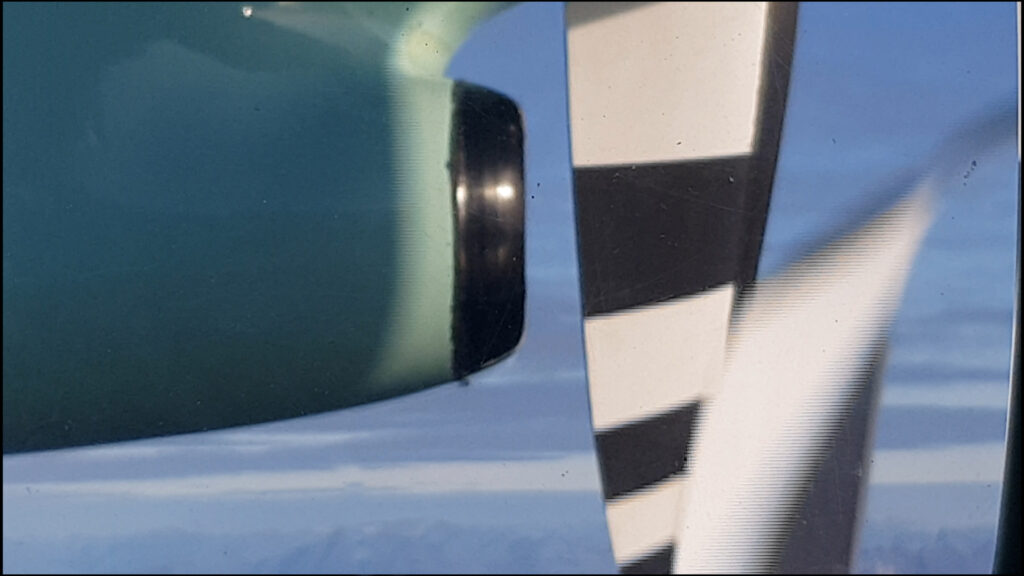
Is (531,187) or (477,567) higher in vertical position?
(531,187)

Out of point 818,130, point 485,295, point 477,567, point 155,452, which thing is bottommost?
point 477,567

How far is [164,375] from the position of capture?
94 cm

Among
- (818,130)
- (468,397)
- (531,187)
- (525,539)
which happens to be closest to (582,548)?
(525,539)

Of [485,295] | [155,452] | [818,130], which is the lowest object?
[155,452]

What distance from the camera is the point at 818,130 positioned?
948 millimetres

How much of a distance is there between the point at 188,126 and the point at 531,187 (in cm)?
30

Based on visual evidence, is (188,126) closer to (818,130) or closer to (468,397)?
(468,397)

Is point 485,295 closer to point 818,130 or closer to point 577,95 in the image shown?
point 577,95

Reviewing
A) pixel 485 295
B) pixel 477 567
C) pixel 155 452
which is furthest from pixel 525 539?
pixel 155 452

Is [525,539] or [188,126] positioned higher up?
[188,126]

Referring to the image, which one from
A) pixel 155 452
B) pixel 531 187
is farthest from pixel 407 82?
pixel 155 452

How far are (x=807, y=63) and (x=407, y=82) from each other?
360mm

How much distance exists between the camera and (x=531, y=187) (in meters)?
0.94

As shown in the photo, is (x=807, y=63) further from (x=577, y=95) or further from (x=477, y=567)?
(x=477, y=567)
